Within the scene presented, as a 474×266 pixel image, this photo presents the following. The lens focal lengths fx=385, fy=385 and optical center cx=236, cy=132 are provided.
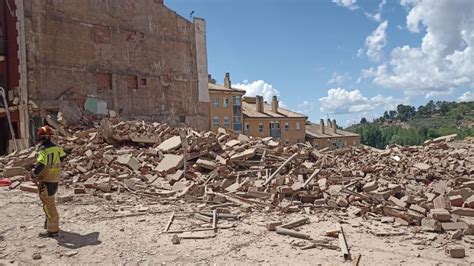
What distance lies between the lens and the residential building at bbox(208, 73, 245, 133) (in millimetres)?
42031

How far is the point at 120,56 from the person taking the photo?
69.3 feet

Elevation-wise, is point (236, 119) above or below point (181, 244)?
above

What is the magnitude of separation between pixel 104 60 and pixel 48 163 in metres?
15.2

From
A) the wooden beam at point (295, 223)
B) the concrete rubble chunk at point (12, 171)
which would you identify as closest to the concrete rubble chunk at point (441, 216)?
the wooden beam at point (295, 223)

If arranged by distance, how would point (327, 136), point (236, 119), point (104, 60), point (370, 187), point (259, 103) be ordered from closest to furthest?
point (370, 187), point (104, 60), point (236, 119), point (259, 103), point (327, 136)

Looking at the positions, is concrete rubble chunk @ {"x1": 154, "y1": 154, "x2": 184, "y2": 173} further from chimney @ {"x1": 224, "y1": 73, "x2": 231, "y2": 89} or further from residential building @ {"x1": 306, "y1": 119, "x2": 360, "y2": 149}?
residential building @ {"x1": 306, "y1": 119, "x2": 360, "y2": 149}

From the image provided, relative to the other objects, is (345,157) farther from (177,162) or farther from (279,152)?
(177,162)

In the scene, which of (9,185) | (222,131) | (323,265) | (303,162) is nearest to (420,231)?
(323,265)

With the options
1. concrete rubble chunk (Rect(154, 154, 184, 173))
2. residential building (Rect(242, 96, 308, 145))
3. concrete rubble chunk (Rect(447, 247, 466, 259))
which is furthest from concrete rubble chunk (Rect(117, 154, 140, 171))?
residential building (Rect(242, 96, 308, 145))

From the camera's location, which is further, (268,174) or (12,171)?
(12,171)

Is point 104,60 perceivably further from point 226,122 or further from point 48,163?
point 226,122

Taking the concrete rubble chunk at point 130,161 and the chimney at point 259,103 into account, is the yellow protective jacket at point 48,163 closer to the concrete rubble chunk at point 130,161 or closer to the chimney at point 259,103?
the concrete rubble chunk at point 130,161

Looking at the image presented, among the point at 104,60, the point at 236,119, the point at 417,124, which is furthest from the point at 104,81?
the point at 417,124

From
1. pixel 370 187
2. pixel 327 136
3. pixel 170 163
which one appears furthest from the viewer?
pixel 327 136
